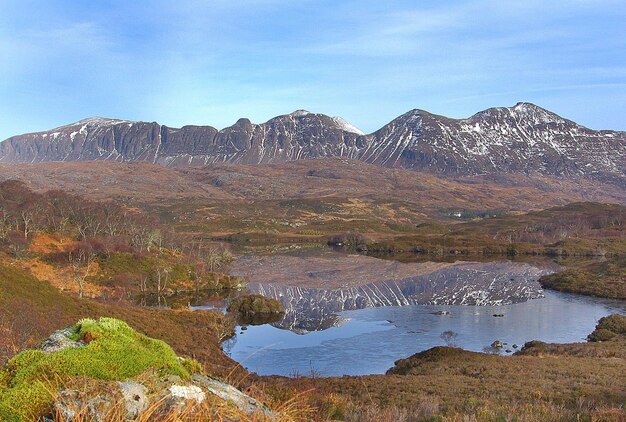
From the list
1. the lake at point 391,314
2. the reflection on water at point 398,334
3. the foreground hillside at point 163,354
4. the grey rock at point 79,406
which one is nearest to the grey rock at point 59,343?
the foreground hillside at point 163,354

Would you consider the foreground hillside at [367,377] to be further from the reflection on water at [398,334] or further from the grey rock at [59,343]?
Answer: the reflection on water at [398,334]

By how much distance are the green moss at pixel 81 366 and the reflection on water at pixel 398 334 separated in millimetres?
25462

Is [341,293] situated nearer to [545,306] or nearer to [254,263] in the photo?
[545,306]

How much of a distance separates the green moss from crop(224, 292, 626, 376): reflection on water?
25.5 m

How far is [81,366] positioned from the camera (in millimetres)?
5707

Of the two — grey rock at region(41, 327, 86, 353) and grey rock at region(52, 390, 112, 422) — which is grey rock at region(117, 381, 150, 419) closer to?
grey rock at region(52, 390, 112, 422)

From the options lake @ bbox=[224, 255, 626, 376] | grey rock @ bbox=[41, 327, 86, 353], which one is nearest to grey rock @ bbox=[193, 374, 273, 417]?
grey rock @ bbox=[41, 327, 86, 353]

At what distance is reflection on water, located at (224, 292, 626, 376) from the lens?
1534 inches

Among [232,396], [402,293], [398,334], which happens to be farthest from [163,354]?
[402,293]

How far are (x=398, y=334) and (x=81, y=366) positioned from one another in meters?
45.1

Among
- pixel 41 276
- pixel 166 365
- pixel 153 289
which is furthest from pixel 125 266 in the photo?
pixel 166 365

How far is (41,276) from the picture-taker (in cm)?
6216

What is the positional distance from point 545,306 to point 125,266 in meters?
58.2

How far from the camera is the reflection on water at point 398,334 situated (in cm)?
3897
